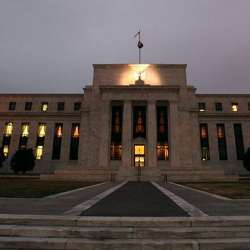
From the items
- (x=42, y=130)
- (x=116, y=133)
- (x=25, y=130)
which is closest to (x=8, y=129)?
(x=25, y=130)

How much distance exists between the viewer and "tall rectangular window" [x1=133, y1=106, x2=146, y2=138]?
158ft

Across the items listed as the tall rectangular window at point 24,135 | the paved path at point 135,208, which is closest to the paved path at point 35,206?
the paved path at point 135,208

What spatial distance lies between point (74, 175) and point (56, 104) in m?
27.0

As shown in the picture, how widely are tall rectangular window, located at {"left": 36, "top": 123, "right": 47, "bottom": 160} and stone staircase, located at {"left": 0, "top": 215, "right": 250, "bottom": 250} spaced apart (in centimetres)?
4951

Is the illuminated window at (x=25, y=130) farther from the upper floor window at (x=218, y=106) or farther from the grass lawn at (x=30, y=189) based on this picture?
the upper floor window at (x=218, y=106)

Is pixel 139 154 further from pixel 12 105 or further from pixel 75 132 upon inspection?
pixel 12 105

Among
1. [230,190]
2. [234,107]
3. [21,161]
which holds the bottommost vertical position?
[230,190]

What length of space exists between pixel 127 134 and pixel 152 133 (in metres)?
4.98

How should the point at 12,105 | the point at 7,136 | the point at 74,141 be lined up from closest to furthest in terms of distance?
the point at 74,141 → the point at 7,136 → the point at 12,105

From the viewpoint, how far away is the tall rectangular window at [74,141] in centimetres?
5288

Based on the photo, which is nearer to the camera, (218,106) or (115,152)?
(115,152)

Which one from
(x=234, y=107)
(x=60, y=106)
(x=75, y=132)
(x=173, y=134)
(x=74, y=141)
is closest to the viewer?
(x=173, y=134)

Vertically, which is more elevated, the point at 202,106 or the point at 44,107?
the point at 202,106

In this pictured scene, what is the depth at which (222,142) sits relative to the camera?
53344 mm
